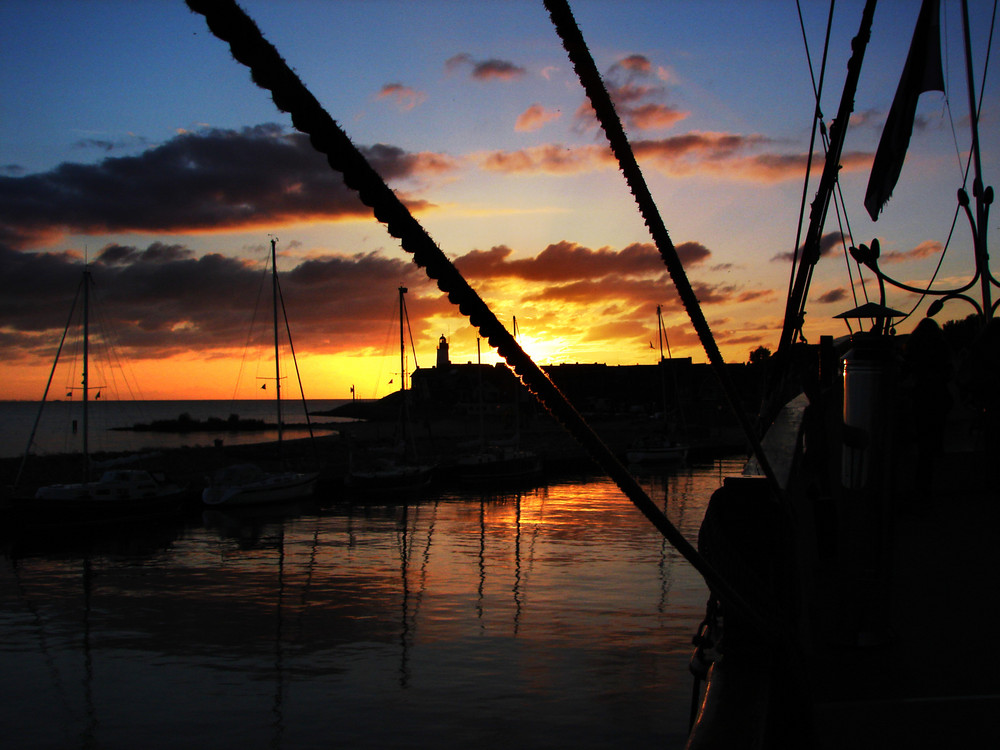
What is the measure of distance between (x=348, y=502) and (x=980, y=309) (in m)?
43.2

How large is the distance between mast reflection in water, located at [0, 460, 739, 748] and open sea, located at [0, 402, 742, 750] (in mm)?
73

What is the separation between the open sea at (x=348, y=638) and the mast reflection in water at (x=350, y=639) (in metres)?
0.07

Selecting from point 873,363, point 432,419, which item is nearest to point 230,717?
point 873,363

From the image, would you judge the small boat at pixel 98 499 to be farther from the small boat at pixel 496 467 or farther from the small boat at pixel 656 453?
the small boat at pixel 656 453

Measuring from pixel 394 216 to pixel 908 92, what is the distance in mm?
8333

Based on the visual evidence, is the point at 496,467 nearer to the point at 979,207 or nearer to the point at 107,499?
the point at 107,499

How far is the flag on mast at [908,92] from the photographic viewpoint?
316 inches

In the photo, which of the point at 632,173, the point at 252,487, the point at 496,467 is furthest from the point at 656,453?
the point at 632,173

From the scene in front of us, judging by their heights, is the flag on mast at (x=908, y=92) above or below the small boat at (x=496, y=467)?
above

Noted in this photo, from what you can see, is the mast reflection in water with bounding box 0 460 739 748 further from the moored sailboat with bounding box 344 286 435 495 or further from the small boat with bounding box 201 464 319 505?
the moored sailboat with bounding box 344 286 435 495

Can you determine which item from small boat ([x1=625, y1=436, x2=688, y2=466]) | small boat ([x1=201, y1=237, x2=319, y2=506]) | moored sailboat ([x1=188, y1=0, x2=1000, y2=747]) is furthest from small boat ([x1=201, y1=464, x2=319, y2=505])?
moored sailboat ([x1=188, y1=0, x2=1000, y2=747])

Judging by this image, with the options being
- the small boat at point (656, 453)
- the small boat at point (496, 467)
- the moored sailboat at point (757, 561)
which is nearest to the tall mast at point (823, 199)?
the moored sailboat at point (757, 561)

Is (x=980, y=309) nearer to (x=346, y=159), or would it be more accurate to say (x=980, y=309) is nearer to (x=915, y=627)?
(x=915, y=627)

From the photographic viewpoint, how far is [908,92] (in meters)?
8.30
